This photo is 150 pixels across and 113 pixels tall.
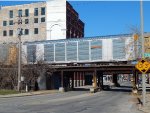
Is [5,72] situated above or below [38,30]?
below

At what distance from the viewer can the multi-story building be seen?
4333 inches

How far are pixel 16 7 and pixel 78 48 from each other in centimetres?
3706

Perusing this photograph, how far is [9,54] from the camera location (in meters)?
86.5

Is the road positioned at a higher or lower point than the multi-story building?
lower

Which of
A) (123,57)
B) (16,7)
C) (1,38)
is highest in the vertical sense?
(16,7)

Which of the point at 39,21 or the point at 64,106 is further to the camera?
the point at 39,21

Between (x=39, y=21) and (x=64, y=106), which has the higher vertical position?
(x=39, y=21)

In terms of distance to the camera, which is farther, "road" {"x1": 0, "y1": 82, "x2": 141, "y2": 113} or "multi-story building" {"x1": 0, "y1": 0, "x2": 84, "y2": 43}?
"multi-story building" {"x1": 0, "y1": 0, "x2": 84, "y2": 43}

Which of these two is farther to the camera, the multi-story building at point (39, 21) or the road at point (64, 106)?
the multi-story building at point (39, 21)

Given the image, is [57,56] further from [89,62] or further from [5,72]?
[5,72]

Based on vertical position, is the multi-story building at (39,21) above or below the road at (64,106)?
above

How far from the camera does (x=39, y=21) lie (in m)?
112

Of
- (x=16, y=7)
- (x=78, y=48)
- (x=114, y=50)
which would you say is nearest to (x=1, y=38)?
(x=16, y=7)

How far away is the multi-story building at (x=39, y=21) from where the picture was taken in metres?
110
